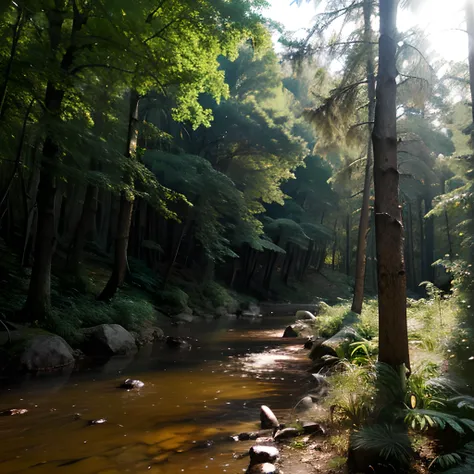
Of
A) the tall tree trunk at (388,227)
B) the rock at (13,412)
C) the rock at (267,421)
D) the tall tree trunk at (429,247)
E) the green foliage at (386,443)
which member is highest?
the tall tree trunk at (429,247)

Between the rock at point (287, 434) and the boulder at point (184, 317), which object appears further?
the boulder at point (184, 317)

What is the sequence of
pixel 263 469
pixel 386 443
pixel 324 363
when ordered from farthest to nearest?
1. pixel 324 363
2. pixel 263 469
3. pixel 386 443

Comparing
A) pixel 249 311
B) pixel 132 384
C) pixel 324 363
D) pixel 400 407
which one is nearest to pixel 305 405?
pixel 400 407

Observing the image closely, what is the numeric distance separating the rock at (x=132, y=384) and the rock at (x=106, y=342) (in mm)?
3023

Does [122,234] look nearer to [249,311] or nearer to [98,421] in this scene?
[98,421]

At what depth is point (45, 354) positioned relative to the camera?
815 centimetres

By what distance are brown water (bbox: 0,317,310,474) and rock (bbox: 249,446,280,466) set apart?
5.8 inches

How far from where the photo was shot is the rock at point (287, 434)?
4.36 meters

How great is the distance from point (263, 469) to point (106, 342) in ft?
24.2

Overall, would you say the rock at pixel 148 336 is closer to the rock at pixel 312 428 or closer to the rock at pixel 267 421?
the rock at pixel 267 421

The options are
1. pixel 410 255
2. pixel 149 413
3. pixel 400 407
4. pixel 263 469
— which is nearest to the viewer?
pixel 263 469

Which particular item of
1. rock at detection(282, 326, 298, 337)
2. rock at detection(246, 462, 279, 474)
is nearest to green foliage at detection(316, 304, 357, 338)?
rock at detection(282, 326, 298, 337)

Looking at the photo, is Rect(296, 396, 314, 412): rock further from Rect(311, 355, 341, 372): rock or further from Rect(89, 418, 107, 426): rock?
Rect(311, 355, 341, 372): rock

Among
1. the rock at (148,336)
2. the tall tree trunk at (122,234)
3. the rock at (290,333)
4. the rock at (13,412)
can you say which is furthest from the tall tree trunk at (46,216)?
Result: the rock at (290,333)
